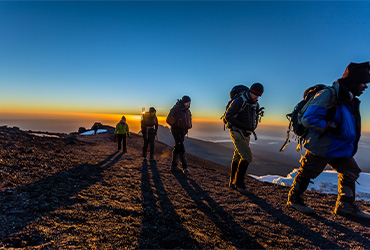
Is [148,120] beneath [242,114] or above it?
beneath

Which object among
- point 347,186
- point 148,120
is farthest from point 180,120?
point 347,186

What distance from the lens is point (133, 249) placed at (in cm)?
162

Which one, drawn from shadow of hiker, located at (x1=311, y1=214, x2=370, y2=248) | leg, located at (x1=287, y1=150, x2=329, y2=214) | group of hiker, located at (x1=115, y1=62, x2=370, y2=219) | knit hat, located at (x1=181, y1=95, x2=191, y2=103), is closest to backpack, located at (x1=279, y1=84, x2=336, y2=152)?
group of hiker, located at (x1=115, y1=62, x2=370, y2=219)

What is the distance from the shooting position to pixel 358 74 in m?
2.72

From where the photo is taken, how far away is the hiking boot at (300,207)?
9.83 ft

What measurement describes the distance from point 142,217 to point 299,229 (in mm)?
2202

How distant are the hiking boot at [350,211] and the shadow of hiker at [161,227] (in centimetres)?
271

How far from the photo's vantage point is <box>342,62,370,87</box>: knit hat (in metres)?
2.71

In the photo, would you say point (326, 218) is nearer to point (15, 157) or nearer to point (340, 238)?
point (340, 238)

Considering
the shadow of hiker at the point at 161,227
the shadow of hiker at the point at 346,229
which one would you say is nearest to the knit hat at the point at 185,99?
the shadow of hiker at the point at 161,227

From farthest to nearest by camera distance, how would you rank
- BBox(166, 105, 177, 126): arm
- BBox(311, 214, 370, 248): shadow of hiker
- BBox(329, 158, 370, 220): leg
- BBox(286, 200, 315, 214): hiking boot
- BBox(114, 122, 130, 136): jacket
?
1. BBox(114, 122, 130, 136): jacket
2. BBox(166, 105, 177, 126): arm
3. BBox(286, 200, 315, 214): hiking boot
4. BBox(329, 158, 370, 220): leg
5. BBox(311, 214, 370, 248): shadow of hiker

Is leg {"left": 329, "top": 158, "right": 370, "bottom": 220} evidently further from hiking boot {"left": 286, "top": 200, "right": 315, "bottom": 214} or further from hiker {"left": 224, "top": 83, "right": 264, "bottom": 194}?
hiker {"left": 224, "top": 83, "right": 264, "bottom": 194}

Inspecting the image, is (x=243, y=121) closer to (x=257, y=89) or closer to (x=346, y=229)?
(x=257, y=89)

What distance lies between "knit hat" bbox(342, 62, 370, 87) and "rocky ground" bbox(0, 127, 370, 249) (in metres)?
2.18
